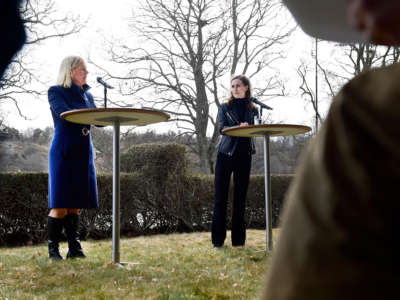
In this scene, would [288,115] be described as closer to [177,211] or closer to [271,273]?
[177,211]

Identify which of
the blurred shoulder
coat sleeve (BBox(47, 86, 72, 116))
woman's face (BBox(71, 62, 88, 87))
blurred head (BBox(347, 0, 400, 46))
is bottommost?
blurred head (BBox(347, 0, 400, 46))

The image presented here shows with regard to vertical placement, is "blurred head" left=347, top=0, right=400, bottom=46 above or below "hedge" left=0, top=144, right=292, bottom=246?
above

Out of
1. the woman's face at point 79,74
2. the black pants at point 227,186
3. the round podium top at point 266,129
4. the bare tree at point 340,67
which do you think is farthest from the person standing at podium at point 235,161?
the bare tree at point 340,67

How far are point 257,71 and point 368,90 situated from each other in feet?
43.8

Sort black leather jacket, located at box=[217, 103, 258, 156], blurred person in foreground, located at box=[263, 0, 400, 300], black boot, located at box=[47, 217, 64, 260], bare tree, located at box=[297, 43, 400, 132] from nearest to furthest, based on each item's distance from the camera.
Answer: blurred person in foreground, located at box=[263, 0, 400, 300]
black boot, located at box=[47, 217, 64, 260]
black leather jacket, located at box=[217, 103, 258, 156]
bare tree, located at box=[297, 43, 400, 132]

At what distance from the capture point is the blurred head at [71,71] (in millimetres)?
3998

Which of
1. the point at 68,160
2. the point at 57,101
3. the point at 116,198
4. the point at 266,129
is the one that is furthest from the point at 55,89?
the point at 266,129

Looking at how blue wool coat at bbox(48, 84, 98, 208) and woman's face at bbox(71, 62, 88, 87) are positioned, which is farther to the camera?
woman's face at bbox(71, 62, 88, 87)

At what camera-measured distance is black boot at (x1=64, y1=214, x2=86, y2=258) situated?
4062 millimetres

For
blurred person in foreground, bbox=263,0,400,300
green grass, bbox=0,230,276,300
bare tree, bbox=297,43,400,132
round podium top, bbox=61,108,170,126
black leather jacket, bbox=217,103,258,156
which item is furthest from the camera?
bare tree, bbox=297,43,400,132

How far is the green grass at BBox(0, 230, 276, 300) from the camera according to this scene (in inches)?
104

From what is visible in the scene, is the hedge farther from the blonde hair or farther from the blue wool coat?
the blonde hair

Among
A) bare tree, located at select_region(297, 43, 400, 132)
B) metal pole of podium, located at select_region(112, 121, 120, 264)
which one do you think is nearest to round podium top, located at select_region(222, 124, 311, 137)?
metal pole of podium, located at select_region(112, 121, 120, 264)

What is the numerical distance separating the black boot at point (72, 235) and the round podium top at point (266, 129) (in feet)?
5.45
